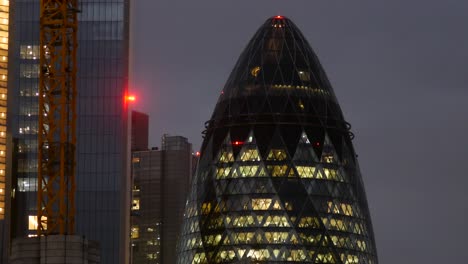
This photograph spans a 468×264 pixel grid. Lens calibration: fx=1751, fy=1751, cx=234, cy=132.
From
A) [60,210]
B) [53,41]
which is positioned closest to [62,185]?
[60,210]

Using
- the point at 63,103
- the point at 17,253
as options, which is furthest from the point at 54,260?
the point at 63,103

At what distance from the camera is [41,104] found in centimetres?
14250

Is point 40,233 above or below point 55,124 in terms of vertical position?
below

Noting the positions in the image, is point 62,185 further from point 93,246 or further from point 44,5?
point 44,5

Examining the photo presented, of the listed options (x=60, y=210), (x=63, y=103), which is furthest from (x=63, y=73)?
(x=60, y=210)

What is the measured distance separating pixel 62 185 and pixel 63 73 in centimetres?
970

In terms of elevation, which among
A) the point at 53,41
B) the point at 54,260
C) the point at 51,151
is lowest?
the point at 54,260

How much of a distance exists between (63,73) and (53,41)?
281 centimetres

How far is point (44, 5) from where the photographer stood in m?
143

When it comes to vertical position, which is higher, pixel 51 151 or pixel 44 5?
pixel 44 5

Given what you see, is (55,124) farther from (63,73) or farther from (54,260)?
(54,260)

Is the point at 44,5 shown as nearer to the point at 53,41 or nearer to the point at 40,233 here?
the point at 53,41

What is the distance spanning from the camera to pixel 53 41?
5625 inches

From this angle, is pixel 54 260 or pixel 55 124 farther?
pixel 55 124
